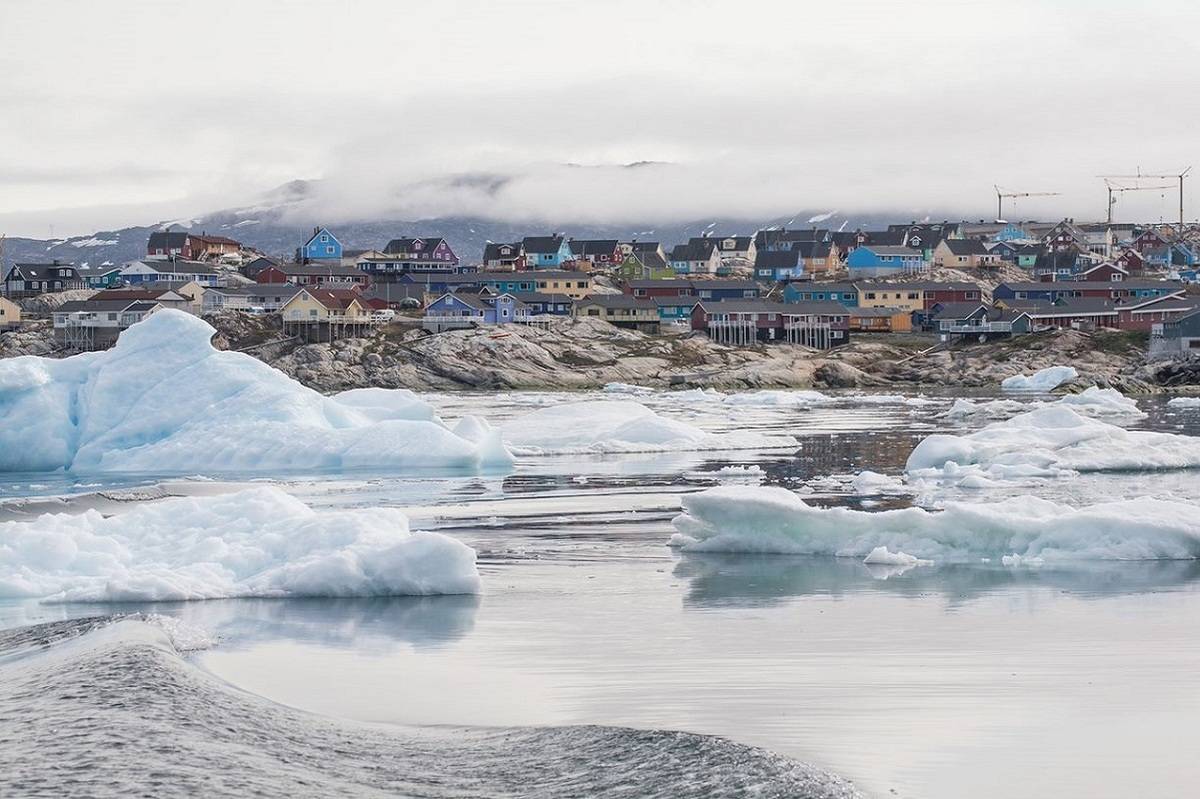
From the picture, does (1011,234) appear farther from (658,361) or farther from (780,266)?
(658,361)

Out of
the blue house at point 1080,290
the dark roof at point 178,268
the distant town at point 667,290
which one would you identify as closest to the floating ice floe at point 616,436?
the distant town at point 667,290

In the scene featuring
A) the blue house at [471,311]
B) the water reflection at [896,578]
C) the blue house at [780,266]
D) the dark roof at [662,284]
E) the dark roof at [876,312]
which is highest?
the blue house at [780,266]

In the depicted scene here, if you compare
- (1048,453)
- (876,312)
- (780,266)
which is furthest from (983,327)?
(1048,453)

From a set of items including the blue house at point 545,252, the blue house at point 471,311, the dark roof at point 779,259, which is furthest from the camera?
the blue house at point 545,252

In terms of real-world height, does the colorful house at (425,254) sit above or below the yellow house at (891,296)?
above

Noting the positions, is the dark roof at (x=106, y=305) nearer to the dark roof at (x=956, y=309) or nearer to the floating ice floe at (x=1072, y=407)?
the dark roof at (x=956, y=309)
